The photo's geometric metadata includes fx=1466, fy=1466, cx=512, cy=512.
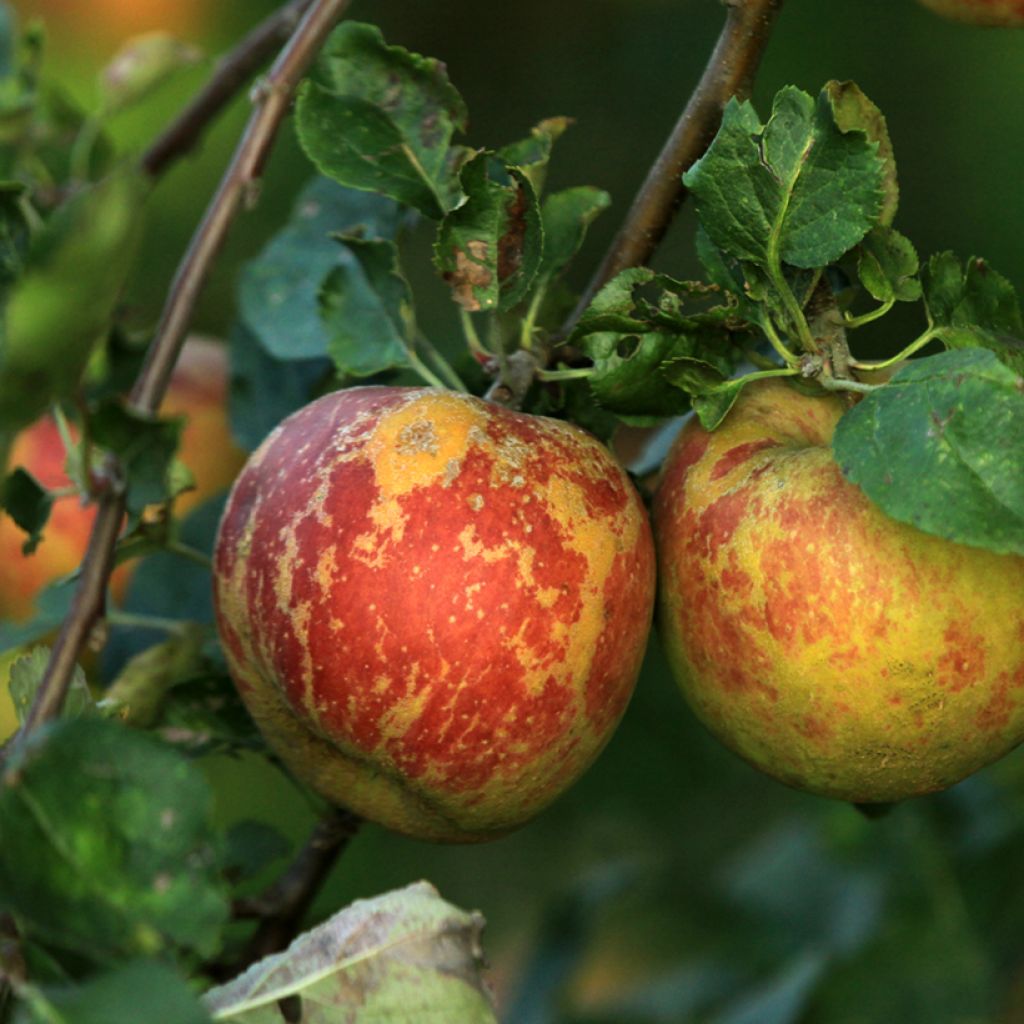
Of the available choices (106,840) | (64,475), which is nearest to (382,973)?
(106,840)

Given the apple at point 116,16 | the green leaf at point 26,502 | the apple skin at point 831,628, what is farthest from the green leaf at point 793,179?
the apple at point 116,16

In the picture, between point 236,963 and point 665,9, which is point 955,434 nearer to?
point 236,963

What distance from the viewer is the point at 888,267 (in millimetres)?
741

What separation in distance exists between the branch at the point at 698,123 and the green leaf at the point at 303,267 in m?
0.22

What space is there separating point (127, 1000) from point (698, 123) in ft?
1.72

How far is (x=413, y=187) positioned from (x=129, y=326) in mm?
442

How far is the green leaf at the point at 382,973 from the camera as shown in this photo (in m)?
0.67

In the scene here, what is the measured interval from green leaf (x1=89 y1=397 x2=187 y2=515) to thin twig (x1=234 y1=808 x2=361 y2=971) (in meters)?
0.24

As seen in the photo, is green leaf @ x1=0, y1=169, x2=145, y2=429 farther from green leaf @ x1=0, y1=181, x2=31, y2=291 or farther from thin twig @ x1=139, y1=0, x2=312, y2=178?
thin twig @ x1=139, y1=0, x2=312, y2=178

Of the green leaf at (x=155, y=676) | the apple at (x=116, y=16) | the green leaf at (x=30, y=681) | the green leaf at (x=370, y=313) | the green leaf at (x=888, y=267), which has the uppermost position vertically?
the green leaf at (x=888, y=267)

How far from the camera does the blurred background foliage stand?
141 centimetres

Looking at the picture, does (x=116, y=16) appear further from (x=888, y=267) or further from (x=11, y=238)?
(x=888, y=267)

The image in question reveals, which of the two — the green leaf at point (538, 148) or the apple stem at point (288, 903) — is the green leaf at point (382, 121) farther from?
the apple stem at point (288, 903)

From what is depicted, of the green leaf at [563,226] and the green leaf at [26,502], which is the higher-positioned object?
the green leaf at [563,226]
